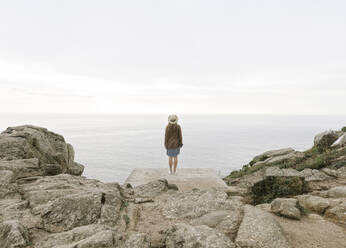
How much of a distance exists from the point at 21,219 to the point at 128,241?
3062 millimetres

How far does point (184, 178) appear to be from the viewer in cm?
1388

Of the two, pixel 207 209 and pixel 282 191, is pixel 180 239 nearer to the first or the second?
pixel 207 209

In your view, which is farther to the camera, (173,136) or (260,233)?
(173,136)

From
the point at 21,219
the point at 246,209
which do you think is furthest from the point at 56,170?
the point at 246,209

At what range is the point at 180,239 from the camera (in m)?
4.86

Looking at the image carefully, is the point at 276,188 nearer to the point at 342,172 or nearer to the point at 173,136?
the point at 342,172

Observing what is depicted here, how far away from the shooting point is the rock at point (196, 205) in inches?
270

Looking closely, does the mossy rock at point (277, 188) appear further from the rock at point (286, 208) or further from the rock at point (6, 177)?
the rock at point (6, 177)

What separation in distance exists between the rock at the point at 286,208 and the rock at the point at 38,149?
9512 mm

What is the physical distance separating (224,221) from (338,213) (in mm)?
4127

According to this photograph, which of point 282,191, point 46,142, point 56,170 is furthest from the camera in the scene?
point 46,142

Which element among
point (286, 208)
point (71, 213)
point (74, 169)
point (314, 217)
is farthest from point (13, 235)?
point (74, 169)

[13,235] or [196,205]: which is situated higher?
[13,235]

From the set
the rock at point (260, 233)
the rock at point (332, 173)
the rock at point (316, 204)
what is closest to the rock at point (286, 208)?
the rock at point (316, 204)
